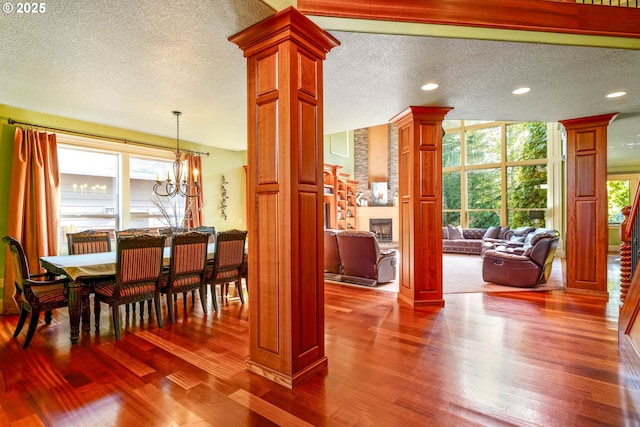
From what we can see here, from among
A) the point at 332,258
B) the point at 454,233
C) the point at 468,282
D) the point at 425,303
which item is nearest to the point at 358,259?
the point at 332,258

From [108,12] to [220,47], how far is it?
29.5 inches

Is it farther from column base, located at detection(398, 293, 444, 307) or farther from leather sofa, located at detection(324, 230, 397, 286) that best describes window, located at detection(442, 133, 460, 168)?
column base, located at detection(398, 293, 444, 307)

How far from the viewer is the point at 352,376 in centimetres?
229

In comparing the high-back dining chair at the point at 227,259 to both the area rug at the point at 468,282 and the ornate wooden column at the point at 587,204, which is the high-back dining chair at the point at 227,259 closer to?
the area rug at the point at 468,282

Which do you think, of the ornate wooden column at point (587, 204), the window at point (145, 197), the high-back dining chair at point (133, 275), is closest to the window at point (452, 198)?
the ornate wooden column at point (587, 204)

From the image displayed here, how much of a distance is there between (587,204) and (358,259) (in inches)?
137

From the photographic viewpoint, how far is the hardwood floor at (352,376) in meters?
1.86

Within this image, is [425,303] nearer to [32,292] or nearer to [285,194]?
[285,194]

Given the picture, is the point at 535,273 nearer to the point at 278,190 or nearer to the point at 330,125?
the point at 330,125

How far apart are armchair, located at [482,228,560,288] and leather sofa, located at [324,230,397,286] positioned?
1.71 meters

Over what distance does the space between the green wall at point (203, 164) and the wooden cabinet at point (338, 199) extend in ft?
10.00

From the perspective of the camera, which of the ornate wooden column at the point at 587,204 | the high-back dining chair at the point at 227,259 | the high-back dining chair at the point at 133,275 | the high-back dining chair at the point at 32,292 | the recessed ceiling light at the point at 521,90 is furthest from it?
the ornate wooden column at the point at 587,204

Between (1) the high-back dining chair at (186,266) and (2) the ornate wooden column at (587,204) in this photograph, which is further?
(2) the ornate wooden column at (587,204)

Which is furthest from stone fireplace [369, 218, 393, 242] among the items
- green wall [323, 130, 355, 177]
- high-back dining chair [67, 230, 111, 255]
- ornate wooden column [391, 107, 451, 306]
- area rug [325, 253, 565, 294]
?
high-back dining chair [67, 230, 111, 255]
